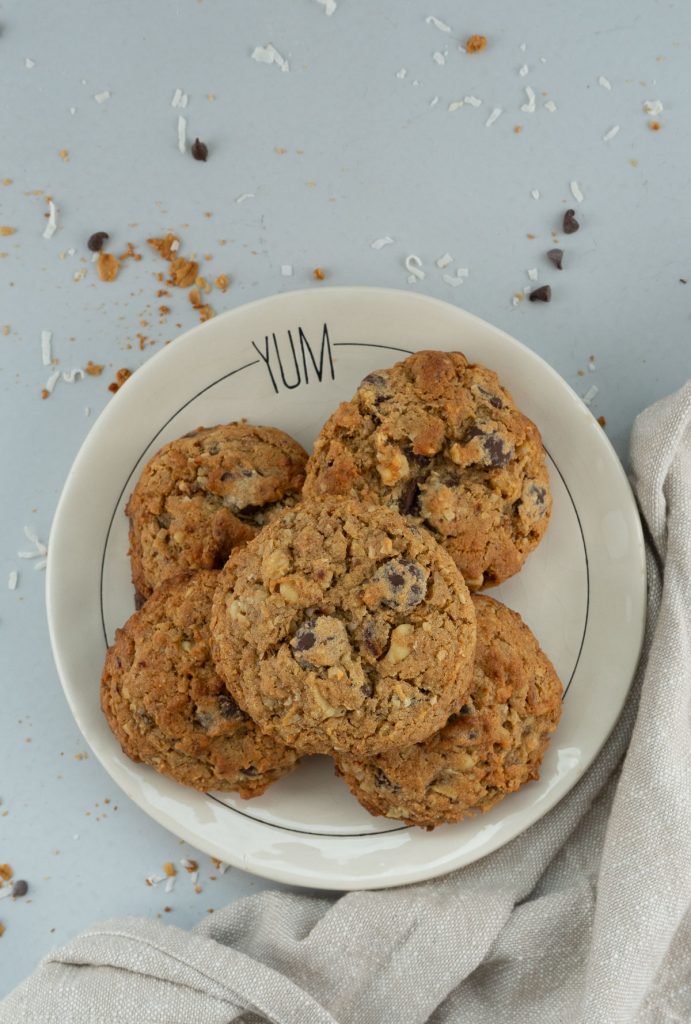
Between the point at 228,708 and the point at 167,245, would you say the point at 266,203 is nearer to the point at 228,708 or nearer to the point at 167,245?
the point at 167,245

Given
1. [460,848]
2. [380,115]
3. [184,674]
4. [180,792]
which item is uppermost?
[380,115]

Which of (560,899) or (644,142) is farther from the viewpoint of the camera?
(644,142)

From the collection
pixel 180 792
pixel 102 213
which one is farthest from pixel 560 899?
pixel 102 213

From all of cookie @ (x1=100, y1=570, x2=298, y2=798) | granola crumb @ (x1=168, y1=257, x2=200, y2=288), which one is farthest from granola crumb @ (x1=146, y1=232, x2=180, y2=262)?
cookie @ (x1=100, y1=570, x2=298, y2=798)

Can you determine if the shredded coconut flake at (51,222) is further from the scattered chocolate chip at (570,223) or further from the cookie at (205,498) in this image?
the scattered chocolate chip at (570,223)

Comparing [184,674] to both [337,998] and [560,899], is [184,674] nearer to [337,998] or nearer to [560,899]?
[337,998]

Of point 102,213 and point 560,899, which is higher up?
point 102,213
